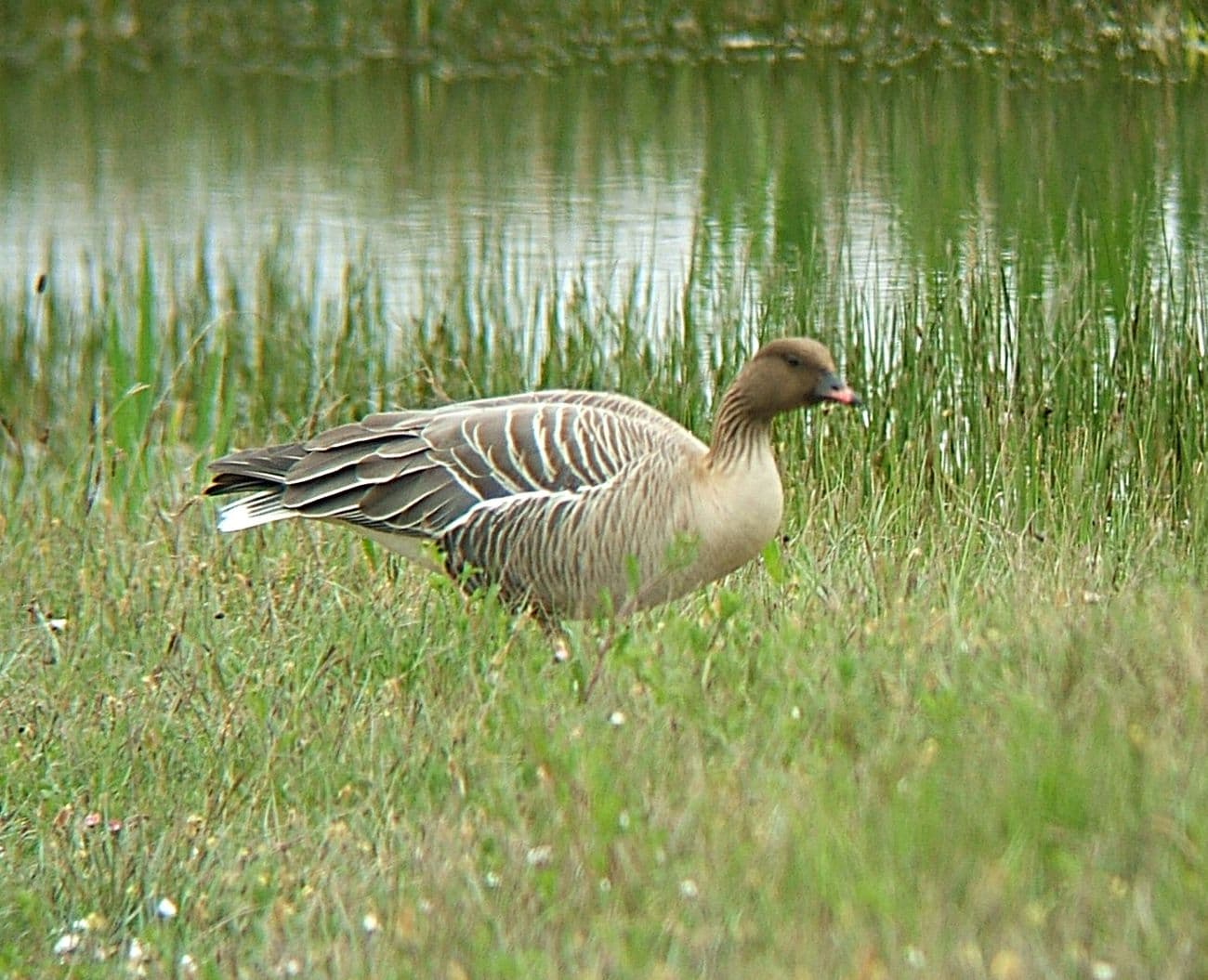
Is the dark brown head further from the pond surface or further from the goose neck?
the pond surface

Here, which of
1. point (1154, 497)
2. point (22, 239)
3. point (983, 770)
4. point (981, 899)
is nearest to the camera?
point (981, 899)

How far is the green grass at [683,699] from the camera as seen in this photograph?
9.53 ft

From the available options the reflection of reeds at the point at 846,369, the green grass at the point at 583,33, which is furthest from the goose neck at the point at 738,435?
the green grass at the point at 583,33

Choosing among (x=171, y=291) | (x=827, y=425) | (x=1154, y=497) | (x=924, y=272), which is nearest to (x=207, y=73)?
(x=171, y=291)

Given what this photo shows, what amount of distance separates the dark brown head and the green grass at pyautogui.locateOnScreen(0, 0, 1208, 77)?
972 cm

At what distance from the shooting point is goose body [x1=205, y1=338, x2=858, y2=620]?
5.16m

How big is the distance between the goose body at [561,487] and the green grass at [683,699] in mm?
→ 192

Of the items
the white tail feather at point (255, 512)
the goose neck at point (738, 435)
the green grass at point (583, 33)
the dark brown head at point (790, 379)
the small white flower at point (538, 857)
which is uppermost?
the green grass at point (583, 33)

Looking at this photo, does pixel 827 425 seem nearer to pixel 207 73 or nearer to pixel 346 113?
pixel 346 113

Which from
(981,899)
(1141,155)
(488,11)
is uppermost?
(488,11)

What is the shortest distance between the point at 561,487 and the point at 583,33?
40.5 feet

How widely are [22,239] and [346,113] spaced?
16.2 feet

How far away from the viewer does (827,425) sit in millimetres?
7258

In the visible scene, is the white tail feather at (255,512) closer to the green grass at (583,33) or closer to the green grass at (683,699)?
the green grass at (683,699)
